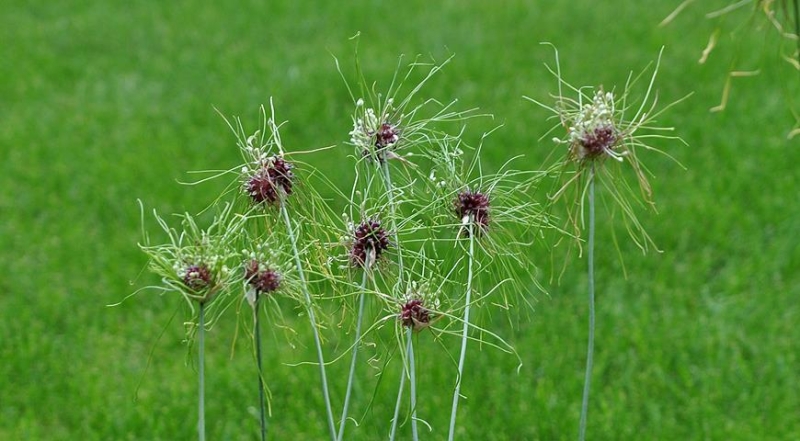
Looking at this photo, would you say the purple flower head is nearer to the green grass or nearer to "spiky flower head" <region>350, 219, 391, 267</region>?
"spiky flower head" <region>350, 219, 391, 267</region>

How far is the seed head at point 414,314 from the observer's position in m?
1.37

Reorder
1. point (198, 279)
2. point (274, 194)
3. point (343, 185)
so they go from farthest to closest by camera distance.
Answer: point (343, 185) < point (274, 194) < point (198, 279)

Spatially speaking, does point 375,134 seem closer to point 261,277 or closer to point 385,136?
point 385,136

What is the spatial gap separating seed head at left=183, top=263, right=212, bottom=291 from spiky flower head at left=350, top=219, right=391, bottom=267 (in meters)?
0.24

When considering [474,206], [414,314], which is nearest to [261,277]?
[414,314]

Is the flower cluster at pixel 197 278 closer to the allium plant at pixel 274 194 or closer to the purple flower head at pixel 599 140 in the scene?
the allium plant at pixel 274 194

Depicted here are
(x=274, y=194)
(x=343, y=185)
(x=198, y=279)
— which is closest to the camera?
(x=198, y=279)

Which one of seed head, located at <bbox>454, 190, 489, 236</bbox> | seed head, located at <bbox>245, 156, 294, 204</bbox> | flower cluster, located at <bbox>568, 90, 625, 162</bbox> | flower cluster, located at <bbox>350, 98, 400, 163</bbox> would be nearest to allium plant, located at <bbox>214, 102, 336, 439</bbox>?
seed head, located at <bbox>245, 156, 294, 204</bbox>

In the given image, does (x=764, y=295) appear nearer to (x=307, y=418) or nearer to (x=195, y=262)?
(x=307, y=418)

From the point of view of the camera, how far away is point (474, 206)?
1.50 m

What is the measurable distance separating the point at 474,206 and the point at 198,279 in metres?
0.42

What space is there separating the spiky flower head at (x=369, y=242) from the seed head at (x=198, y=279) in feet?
0.77

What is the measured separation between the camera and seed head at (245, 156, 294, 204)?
1.42 metres

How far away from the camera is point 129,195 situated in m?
4.34
